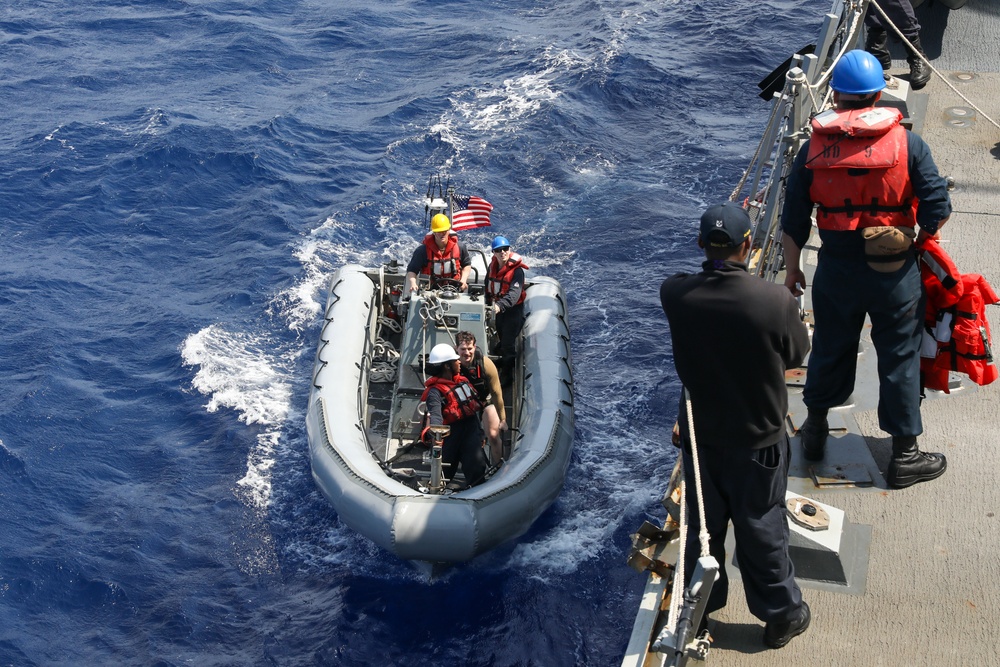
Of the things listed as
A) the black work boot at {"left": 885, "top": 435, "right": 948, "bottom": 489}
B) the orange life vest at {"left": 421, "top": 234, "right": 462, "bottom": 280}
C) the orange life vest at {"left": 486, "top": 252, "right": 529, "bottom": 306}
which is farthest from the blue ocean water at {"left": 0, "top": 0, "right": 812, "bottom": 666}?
the black work boot at {"left": 885, "top": 435, "right": 948, "bottom": 489}

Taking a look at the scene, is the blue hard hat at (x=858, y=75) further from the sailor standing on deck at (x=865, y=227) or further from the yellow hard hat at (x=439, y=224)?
the yellow hard hat at (x=439, y=224)

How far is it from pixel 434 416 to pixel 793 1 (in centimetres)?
1843

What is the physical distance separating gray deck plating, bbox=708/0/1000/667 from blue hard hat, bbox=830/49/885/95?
206 centimetres

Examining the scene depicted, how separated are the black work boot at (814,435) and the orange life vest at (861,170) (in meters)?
1.16

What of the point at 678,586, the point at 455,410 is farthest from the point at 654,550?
the point at 455,410

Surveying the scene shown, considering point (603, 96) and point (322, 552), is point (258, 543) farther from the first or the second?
point (603, 96)

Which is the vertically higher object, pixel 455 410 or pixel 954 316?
pixel 954 316

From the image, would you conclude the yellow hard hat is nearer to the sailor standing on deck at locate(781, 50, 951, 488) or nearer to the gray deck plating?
the gray deck plating

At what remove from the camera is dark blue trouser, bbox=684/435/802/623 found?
428 centimetres

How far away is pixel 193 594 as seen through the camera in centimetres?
949

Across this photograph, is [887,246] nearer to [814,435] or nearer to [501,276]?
[814,435]

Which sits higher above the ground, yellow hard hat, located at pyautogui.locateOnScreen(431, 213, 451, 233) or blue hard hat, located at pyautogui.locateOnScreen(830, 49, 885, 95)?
blue hard hat, located at pyautogui.locateOnScreen(830, 49, 885, 95)

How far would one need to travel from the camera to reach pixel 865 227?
16.6 feet

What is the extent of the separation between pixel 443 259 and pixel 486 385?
6.71 feet
